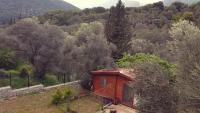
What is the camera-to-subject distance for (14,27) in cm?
3706

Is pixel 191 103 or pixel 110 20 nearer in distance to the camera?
pixel 191 103

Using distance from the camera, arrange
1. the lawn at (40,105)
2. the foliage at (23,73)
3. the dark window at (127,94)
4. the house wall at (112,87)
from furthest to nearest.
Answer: the foliage at (23,73)
the house wall at (112,87)
the dark window at (127,94)
the lawn at (40,105)

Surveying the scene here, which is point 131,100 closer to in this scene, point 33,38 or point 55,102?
point 55,102

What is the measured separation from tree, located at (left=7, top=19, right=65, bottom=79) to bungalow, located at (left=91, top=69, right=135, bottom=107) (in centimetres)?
601

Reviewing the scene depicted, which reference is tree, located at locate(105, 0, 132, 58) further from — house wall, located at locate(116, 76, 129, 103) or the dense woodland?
house wall, located at locate(116, 76, 129, 103)

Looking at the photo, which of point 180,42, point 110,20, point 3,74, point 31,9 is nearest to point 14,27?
point 3,74

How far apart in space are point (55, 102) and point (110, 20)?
724 inches

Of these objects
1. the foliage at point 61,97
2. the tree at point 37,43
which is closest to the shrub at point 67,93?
the foliage at point 61,97

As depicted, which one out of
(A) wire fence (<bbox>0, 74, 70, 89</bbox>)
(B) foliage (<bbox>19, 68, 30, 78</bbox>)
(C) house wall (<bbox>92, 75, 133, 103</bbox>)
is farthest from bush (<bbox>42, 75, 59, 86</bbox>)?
(C) house wall (<bbox>92, 75, 133, 103</bbox>)

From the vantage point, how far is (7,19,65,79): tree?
35.6m

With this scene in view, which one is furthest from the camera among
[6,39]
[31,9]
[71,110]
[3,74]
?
[31,9]

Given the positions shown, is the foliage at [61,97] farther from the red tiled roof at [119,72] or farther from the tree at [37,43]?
the tree at [37,43]

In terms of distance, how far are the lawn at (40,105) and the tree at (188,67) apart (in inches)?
349

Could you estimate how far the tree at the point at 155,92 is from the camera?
737 inches
